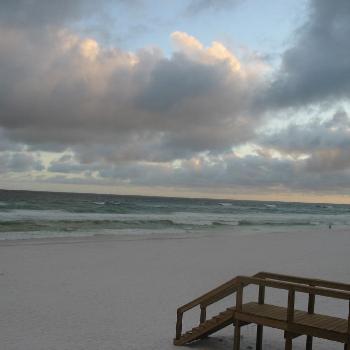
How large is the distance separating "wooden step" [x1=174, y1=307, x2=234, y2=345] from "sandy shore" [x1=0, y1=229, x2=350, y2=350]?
0.19 meters

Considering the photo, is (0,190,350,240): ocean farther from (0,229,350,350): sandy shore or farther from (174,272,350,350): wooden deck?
(174,272,350,350): wooden deck

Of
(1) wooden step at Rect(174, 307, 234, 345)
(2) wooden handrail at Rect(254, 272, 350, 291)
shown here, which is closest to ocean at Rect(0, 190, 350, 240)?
(1) wooden step at Rect(174, 307, 234, 345)

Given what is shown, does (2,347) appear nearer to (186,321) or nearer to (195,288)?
(186,321)

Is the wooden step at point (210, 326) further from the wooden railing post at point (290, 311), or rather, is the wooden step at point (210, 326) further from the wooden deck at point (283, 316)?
the wooden railing post at point (290, 311)

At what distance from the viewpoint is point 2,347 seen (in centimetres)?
632

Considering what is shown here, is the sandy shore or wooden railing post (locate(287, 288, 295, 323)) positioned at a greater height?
wooden railing post (locate(287, 288, 295, 323))

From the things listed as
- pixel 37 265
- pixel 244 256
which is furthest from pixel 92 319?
pixel 244 256

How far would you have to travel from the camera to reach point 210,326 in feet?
20.0

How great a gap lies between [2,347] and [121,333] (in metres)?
1.71

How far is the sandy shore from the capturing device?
688 centimetres

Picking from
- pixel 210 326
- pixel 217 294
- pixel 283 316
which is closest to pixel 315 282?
pixel 283 316

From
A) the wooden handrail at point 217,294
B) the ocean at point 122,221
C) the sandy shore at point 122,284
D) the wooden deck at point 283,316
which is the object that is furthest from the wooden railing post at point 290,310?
the ocean at point 122,221

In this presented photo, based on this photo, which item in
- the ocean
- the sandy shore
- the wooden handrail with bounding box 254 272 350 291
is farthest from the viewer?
the ocean

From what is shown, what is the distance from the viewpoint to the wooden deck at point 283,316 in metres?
5.11
